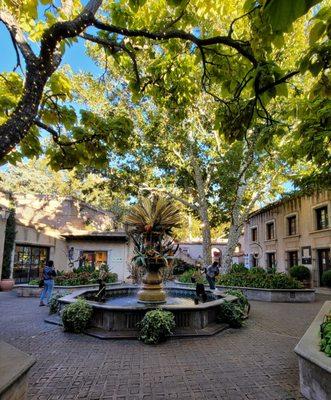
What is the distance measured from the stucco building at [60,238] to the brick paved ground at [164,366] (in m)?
14.9

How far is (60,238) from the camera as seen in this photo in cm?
2605

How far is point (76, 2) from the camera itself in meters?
4.65

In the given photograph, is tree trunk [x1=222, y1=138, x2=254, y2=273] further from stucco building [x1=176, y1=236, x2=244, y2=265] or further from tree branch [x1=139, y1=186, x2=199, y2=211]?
stucco building [x1=176, y1=236, x2=244, y2=265]

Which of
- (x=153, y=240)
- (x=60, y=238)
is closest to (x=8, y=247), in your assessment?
(x=60, y=238)

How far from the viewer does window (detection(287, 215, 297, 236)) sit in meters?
26.5

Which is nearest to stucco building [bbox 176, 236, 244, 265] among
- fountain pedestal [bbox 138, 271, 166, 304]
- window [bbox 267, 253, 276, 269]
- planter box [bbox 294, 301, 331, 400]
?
window [bbox 267, 253, 276, 269]

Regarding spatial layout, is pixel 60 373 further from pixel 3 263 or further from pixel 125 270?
pixel 125 270

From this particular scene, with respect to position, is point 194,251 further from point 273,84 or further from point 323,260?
point 273,84

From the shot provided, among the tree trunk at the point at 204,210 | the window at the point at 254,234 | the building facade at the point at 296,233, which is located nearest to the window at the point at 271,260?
the building facade at the point at 296,233

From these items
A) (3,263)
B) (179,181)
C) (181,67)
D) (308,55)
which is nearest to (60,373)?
(181,67)

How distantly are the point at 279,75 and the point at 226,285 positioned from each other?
15.2m

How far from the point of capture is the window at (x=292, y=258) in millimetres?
26203

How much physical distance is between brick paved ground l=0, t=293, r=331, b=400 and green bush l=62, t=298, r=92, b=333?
226 millimetres

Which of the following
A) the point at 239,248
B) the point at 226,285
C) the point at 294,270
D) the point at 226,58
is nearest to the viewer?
the point at 226,58
